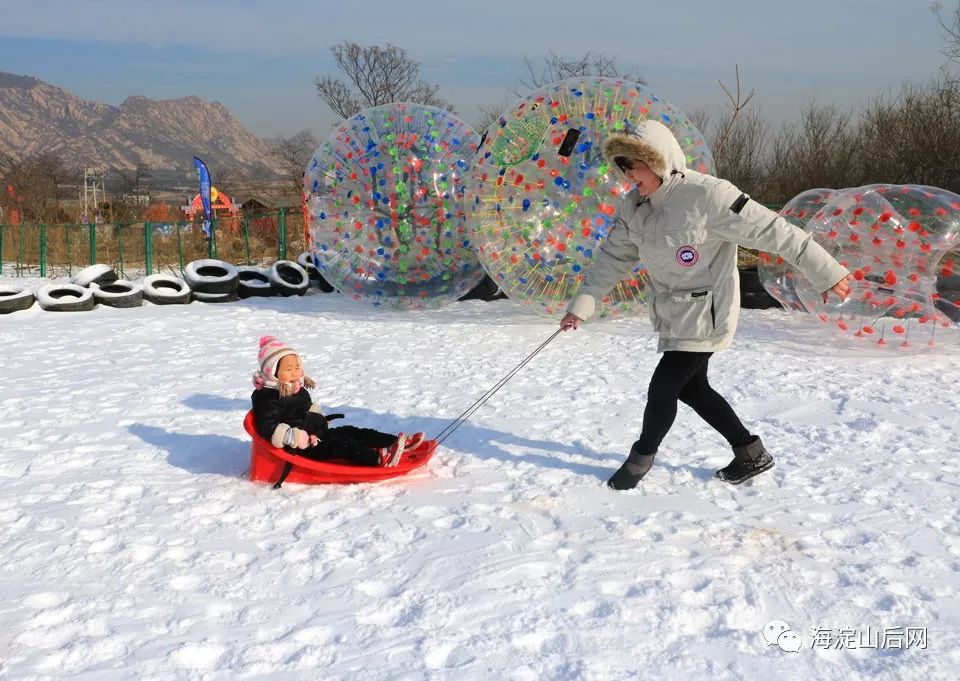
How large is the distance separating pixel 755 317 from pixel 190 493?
578cm

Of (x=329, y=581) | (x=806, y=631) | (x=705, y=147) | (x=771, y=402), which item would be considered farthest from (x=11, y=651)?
(x=705, y=147)

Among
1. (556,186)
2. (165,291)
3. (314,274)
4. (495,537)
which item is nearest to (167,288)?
(165,291)

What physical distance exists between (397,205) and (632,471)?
4.53 meters

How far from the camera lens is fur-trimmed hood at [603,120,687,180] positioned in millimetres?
3506

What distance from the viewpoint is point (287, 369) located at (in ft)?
12.9

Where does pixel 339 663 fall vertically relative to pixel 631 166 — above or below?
below

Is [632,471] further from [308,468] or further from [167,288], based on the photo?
[167,288]

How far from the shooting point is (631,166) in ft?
11.9

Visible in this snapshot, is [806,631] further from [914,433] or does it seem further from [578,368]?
[578,368]

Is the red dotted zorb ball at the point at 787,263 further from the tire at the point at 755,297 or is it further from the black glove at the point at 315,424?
the black glove at the point at 315,424

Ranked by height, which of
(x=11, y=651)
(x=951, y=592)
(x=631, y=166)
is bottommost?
(x=11, y=651)

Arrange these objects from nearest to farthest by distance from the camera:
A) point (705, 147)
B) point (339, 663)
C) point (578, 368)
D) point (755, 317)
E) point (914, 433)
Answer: point (339, 663) → point (914, 433) → point (578, 368) → point (705, 147) → point (755, 317)

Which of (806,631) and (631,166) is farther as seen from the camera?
(631,166)

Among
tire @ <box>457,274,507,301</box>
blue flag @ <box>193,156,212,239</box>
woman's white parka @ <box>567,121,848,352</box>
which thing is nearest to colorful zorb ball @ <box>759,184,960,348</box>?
woman's white parka @ <box>567,121,848,352</box>
